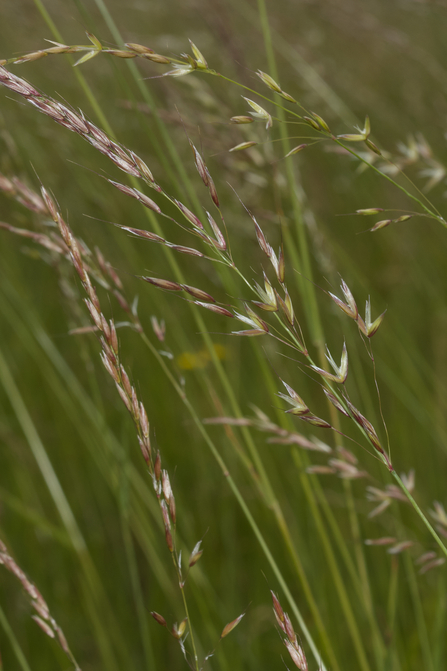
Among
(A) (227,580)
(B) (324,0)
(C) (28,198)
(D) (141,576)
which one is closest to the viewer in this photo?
(C) (28,198)

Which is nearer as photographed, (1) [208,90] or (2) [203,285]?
(1) [208,90]

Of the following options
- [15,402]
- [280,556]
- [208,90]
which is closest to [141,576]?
[280,556]

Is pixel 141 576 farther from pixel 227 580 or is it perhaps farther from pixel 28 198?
pixel 28 198

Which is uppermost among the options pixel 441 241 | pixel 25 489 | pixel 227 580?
pixel 25 489

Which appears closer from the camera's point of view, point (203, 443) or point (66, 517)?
point (66, 517)

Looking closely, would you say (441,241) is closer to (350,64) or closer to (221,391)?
(221,391)

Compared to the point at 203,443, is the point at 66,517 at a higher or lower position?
higher

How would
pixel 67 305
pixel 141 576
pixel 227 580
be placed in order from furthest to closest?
pixel 141 576, pixel 227 580, pixel 67 305

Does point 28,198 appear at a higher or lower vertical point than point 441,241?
higher

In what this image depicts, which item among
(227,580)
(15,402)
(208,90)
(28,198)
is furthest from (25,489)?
(208,90)

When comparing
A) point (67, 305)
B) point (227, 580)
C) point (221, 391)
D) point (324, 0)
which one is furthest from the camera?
point (221, 391)
